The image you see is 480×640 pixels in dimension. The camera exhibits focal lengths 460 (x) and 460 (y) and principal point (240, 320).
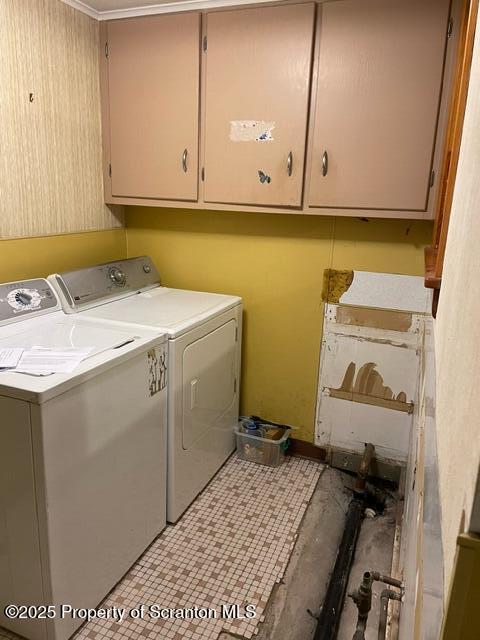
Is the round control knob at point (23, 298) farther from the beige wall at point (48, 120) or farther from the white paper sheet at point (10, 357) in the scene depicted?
the white paper sheet at point (10, 357)

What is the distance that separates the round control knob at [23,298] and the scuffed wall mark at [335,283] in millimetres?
1492

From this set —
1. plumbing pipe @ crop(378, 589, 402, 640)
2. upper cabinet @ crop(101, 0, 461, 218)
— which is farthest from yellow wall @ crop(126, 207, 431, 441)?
plumbing pipe @ crop(378, 589, 402, 640)

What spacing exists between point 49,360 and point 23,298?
588 mm

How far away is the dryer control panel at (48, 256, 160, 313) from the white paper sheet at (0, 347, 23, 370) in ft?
1.82

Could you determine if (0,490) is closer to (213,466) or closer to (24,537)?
(24,537)

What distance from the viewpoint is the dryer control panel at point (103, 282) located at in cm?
217

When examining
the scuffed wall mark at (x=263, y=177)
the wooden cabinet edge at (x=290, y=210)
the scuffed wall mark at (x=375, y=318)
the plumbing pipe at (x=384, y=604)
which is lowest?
the plumbing pipe at (x=384, y=604)

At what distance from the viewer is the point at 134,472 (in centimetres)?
185

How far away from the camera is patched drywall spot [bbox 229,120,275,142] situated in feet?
7.22

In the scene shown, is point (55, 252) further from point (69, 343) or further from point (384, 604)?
point (384, 604)

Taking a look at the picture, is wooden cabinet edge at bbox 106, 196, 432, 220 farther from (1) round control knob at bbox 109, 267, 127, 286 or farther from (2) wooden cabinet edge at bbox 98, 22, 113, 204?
(1) round control knob at bbox 109, 267, 127, 286

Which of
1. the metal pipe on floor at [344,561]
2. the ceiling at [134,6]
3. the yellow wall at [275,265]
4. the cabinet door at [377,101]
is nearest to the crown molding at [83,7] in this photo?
the ceiling at [134,6]

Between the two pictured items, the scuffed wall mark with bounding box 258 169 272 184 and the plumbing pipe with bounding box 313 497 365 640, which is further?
the scuffed wall mark with bounding box 258 169 272 184

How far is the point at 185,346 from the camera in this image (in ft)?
6.77
